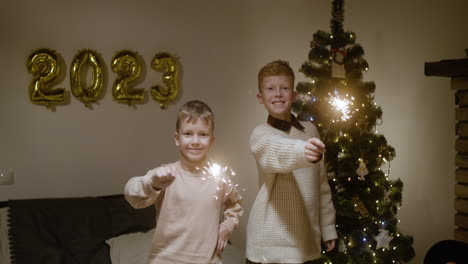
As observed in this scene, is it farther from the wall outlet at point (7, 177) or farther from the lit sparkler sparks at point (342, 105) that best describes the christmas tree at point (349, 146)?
the wall outlet at point (7, 177)

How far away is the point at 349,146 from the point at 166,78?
176 cm

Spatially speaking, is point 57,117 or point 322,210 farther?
point 57,117

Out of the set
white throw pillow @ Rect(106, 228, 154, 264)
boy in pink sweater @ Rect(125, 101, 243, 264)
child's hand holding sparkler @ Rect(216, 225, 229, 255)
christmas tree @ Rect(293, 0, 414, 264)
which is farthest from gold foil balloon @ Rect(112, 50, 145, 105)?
child's hand holding sparkler @ Rect(216, 225, 229, 255)

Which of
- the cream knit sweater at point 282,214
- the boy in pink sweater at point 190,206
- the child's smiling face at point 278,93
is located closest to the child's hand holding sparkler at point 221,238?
the boy in pink sweater at point 190,206

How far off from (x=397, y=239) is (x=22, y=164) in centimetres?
256

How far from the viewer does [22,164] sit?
321 cm

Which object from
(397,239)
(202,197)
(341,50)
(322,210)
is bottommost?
(397,239)

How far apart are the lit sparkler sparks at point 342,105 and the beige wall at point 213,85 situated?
1386 mm

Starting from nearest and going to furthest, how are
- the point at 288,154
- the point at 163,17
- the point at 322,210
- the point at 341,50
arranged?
the point at 288,154, the point at 322,210, the point at 341,50, the point at 163,17

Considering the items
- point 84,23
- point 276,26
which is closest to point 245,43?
point 276,26

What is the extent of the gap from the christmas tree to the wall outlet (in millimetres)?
2019

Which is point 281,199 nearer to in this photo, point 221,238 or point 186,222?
point 221,238

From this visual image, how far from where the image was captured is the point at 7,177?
10.3 feet

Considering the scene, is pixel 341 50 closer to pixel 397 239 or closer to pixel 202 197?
pixel 397 239
